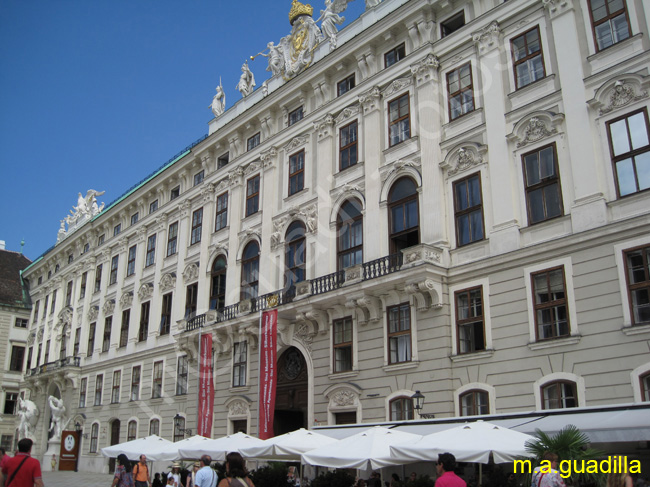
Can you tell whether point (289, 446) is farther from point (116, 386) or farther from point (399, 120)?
point (116, 386)

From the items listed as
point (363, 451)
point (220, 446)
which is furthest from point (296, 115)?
point (363, 451)

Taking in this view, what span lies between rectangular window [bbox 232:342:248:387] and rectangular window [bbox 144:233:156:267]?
40.6 ft

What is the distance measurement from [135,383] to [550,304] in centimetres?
2724

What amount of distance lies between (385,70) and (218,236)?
A: 13.1 m

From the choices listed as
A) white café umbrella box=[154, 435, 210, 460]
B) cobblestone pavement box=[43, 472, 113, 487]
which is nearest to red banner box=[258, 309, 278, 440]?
white café umbrella box=[154, 435, 210, 460]

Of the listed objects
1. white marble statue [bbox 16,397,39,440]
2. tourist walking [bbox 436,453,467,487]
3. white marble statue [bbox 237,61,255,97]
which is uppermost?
white marble statue [bbox 237,61,255,97]

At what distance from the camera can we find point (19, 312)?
60.4 m

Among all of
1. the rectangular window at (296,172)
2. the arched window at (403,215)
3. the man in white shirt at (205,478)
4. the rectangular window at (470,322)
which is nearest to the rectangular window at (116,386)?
the rectangular window at (296,172)

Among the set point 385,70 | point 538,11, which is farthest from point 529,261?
point 385,70

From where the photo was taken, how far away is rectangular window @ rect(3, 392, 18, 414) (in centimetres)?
5816

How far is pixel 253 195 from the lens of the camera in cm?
3247

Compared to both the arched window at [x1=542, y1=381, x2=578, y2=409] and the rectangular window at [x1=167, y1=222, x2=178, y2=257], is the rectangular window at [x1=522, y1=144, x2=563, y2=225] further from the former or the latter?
the rectangular window at [x1=167, y1=222, x2=178, y2=257]

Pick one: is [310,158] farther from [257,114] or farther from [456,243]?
[456,243]

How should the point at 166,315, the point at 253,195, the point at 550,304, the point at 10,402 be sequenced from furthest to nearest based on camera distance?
the point at 10,402 → the point at 166,315 → the point at 253,195 → the point at 550,304
